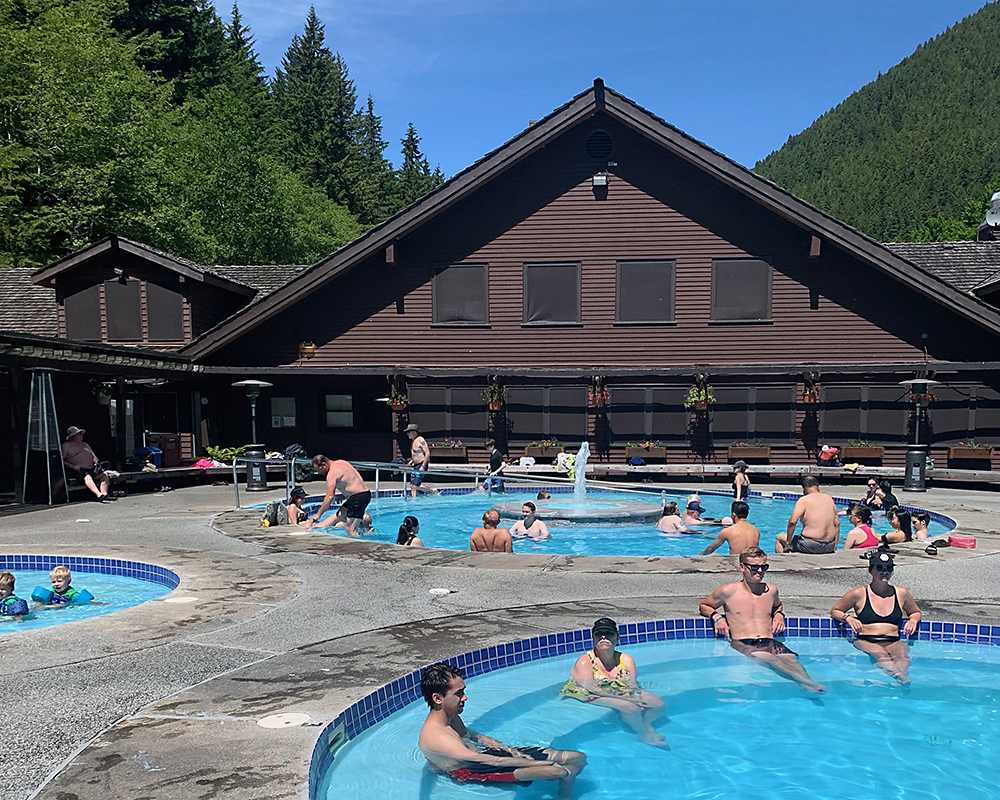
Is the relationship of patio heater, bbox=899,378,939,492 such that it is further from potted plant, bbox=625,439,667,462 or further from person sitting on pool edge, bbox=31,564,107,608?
person sitting on pool edge, bbox=31,564,107,608

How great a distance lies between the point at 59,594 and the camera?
9609mm

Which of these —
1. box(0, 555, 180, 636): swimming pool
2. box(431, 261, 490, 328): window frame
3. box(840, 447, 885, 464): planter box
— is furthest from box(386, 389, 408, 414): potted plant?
box(0, 555, 180, 636): swimming pool

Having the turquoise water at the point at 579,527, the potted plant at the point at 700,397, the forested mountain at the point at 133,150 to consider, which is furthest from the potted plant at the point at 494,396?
the forested mountain at the point at 133,150

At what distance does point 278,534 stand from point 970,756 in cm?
945

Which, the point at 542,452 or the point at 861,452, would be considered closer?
the point at 861,452

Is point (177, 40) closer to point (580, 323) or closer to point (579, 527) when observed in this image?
point (580, 323)

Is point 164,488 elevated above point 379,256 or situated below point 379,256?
below

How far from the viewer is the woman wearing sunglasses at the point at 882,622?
7.73 meters

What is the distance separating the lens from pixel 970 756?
6.68 meters

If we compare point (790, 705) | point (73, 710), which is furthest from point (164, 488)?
point (790, 705)

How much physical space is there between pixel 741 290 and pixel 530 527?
11460mm

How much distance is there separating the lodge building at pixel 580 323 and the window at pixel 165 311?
63mm

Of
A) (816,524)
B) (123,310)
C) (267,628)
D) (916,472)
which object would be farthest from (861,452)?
(123,310)

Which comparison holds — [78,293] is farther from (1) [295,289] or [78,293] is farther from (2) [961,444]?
(2) [961,444]
